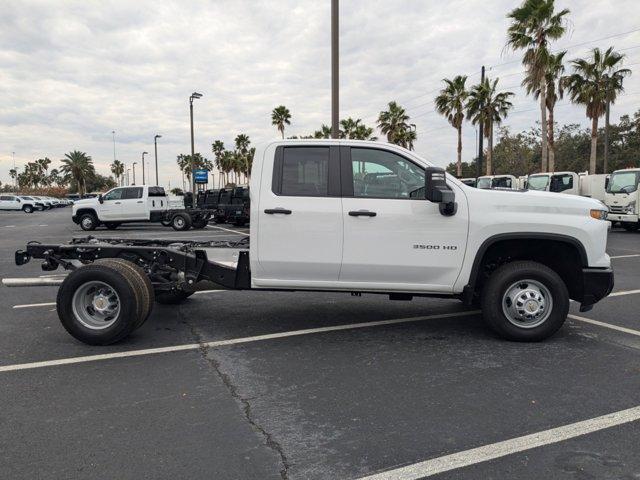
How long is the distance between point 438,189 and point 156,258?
317 centimetres

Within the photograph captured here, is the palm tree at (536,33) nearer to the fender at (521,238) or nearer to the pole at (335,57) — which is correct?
the pole at (335,57)

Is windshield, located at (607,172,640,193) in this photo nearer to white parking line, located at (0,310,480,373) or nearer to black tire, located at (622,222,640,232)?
black tire, located at (622,222,640,232)

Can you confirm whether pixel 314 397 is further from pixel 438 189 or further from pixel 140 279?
pixel 140 279

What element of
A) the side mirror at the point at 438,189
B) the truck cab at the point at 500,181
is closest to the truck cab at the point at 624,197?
the truck cab at the point at 500,181

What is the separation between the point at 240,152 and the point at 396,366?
2919 inches

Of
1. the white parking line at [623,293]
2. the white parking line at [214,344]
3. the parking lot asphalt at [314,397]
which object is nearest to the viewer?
the parking lot asphalt at [314,397]

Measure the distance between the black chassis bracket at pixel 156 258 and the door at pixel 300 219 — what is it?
0.34 m

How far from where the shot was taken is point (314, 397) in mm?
3990

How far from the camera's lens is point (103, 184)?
447 feet

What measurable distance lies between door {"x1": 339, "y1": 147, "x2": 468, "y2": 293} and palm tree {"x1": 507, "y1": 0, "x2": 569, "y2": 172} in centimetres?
2800

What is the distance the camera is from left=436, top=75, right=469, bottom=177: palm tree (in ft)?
136

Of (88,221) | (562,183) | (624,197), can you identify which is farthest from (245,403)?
(562,183)

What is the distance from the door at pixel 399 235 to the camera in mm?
5117

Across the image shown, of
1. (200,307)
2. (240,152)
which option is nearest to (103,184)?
(240,152)
